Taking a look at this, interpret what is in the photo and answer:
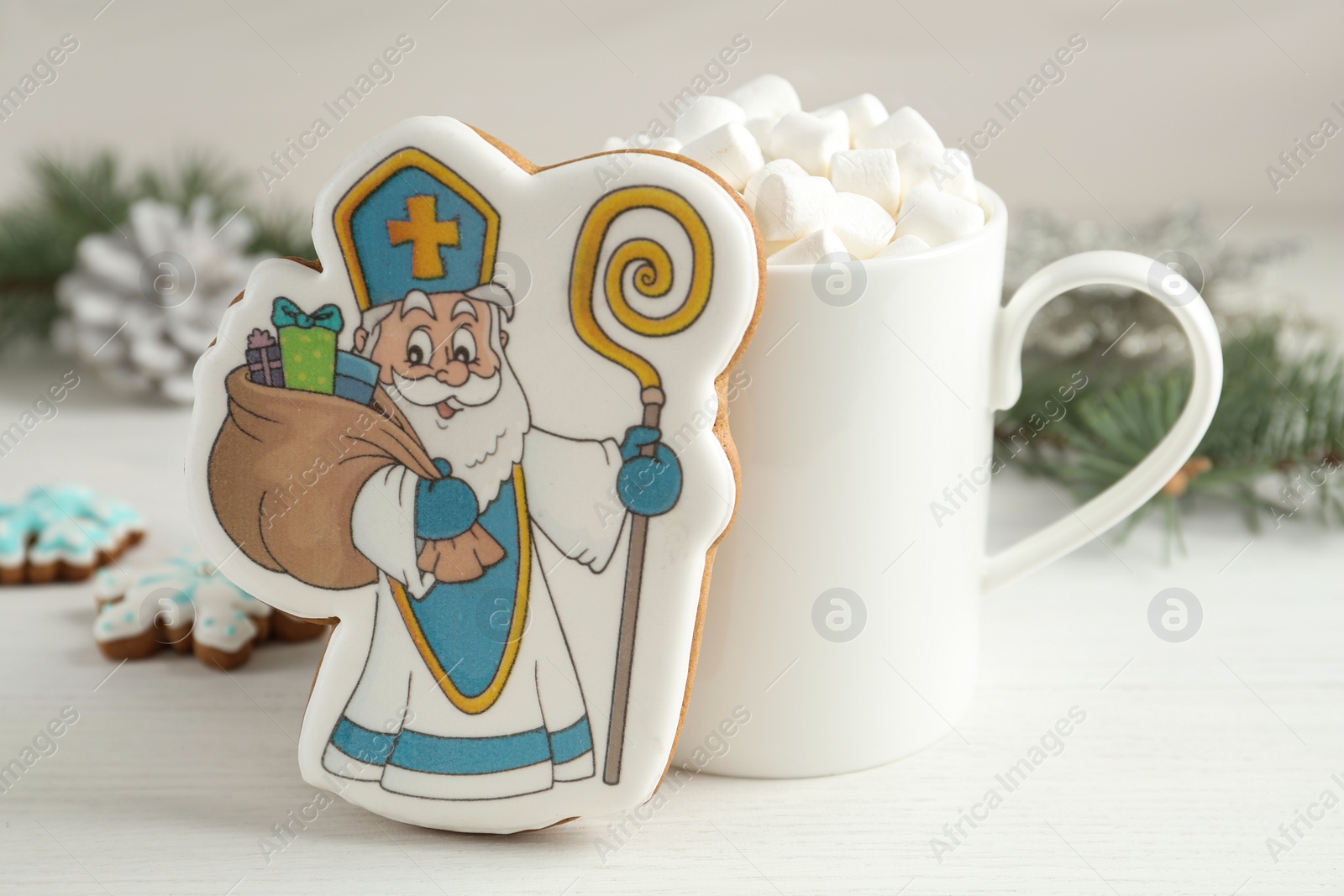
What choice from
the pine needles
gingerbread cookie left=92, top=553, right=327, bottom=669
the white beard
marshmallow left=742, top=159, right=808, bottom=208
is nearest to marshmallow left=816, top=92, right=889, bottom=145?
marshmallow left=742, top=159, right=808, bottom=208

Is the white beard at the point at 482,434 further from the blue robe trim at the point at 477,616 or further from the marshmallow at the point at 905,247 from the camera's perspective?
the marshmallow at the point at 905,247

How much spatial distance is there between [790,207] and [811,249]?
0.11 ft

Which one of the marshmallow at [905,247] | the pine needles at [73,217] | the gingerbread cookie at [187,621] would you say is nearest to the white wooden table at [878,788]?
the gingerbread cookie at [187,621]

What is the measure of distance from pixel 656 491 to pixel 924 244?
0.24 meters

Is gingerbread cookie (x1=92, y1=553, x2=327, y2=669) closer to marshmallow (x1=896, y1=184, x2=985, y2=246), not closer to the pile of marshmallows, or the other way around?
the pile of marshmallows

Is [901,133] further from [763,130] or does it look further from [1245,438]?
[1245,438]

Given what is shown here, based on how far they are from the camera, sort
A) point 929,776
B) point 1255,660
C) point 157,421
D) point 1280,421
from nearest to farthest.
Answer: point 929,776, point 1255,660, point 1280,421, point 157,421

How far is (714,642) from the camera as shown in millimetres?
925

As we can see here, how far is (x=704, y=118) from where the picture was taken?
965 millimetres

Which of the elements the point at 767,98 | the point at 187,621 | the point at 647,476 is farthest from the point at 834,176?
the point at 187,621

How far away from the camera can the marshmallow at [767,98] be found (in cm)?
102

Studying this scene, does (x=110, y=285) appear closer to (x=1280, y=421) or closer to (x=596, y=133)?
(x=596, y=133)

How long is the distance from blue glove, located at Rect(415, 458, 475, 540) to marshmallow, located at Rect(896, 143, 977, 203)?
1.18 feet

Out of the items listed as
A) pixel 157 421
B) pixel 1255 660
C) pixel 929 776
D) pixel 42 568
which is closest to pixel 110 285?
pixel 157 421
